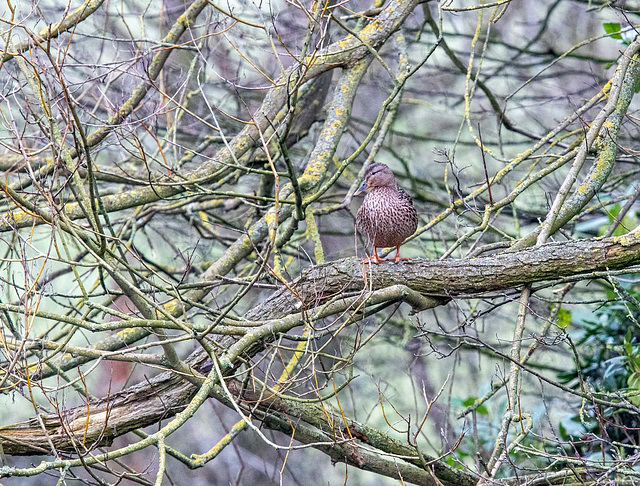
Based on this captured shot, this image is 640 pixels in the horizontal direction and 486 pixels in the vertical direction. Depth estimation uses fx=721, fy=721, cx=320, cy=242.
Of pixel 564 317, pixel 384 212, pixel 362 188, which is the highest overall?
pixel 362 188

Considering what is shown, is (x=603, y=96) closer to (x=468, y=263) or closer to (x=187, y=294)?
(x=468, y=263)

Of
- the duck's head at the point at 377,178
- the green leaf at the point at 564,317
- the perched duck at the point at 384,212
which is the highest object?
the duck's head at the point at 377,178

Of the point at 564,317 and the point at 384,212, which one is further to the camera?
the point at 564,317

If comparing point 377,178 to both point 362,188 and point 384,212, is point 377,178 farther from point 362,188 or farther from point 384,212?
point 384,212

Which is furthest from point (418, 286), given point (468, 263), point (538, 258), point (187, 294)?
point (187, 294)

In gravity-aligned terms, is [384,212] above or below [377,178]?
below

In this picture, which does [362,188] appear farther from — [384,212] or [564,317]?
[564,317]

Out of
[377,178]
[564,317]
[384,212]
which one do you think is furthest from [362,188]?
[564,317]

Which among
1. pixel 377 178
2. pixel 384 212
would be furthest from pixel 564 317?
pixel 377 178

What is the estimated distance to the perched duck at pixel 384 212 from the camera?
454 cm

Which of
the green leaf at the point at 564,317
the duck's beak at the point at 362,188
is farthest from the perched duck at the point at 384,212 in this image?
the green leaf at the point at 564,317

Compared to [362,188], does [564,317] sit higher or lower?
lower

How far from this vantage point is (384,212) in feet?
14.9

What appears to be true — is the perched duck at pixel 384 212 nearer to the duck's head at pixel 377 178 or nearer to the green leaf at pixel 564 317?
the duck's head at pixel 377 178
